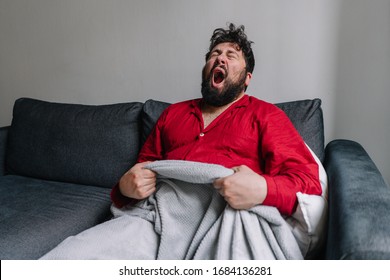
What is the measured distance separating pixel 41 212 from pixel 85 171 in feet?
1.19

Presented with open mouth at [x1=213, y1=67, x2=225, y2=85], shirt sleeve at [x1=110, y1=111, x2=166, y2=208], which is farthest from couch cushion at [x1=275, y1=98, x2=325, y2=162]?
shirt sleeve at [x1=110, y1=111, x2=166, y2=208]

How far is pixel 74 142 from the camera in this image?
1727mm

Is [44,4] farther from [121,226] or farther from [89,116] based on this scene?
[121,226]

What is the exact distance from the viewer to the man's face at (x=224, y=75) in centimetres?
136

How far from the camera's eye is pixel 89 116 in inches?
68.7

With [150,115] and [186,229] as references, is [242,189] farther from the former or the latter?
[150,115]

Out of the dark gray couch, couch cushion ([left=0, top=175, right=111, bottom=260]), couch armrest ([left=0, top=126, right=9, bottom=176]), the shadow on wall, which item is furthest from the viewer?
couch armrest ([left=0, top=126, right=9, bottom=176])

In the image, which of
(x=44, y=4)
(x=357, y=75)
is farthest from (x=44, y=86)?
(x=357, y=75)

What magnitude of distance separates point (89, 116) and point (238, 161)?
855 mm

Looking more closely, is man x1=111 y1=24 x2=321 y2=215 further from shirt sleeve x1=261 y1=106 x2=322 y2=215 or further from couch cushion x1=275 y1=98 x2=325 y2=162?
couch cushion x1=275 y1=98 x2=325 y2=162

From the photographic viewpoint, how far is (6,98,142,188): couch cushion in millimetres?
1664

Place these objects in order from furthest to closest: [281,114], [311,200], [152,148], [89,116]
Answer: [89,116] < [152,148] < [281,114] < [311,200]

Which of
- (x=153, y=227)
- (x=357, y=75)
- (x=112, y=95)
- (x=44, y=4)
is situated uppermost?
(x=44, y=4)

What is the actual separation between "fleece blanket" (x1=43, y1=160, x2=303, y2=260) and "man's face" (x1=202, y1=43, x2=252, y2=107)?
1.27 feet
